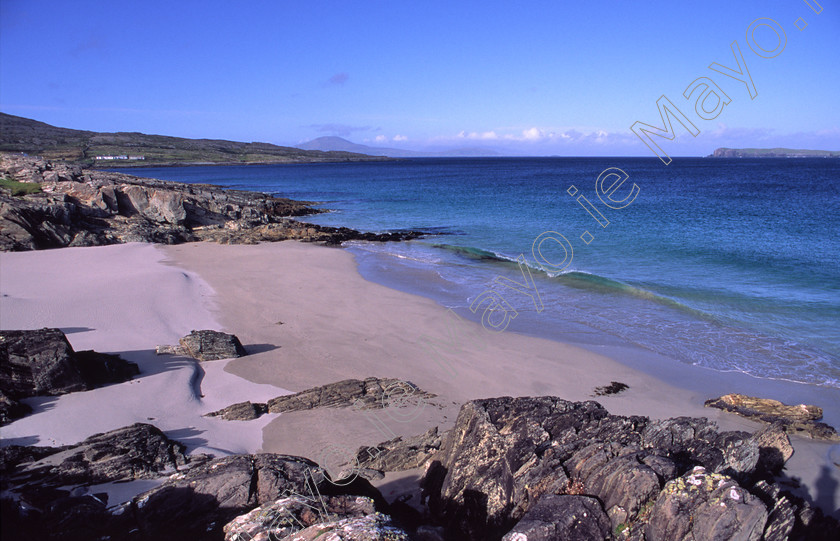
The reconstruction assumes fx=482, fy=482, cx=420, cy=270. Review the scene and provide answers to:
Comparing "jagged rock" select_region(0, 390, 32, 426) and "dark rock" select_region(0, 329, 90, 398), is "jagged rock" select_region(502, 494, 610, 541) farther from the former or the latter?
"dark rock" select_region(0, 329, 90, 398)

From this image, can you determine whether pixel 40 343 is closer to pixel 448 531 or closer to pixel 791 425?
pixel 448 531

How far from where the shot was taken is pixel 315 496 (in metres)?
4.32

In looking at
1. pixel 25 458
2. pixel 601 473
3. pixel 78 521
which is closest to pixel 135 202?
pixel 25 458

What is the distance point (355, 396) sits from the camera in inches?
333

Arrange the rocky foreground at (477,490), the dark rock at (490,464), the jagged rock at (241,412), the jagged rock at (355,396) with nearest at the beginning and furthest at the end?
the rocky foreground at (477,490) < the dark rock at (490,464) < the jagged rock at (241,412) < the jagged rock at (355,396)

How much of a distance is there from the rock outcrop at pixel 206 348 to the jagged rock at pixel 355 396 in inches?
94.7

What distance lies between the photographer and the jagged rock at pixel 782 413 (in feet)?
24.5

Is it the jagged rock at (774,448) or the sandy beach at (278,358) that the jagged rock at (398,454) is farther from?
the jagged rock at (774,448)

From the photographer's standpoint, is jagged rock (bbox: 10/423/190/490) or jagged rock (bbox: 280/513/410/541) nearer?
jagged rock (bbox: 280/513/410/541)

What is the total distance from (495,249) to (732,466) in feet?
67.0

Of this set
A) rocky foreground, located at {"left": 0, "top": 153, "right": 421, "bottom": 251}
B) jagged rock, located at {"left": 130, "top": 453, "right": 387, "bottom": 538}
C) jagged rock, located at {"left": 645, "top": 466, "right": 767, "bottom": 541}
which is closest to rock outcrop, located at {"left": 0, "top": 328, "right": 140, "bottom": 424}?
jagged rock, located at {"left": 130, "top": 453, "right": 387, "bottom": 538}

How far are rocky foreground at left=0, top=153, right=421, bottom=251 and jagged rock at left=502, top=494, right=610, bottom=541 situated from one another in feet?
70.8

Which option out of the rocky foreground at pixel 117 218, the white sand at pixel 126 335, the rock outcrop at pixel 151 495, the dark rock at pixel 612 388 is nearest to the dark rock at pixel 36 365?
the white sand at pixel 126 335

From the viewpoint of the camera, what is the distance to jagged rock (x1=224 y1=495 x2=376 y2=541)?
3865 mm
